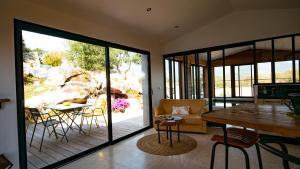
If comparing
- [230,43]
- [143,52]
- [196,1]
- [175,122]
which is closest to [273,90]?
[230,43]

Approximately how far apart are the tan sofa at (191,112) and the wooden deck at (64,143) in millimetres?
807

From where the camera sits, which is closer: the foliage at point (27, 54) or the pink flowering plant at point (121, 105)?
the foliage at point (27, 54)

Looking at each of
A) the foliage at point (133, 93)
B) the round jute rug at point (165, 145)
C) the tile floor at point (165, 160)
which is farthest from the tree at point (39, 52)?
the foliage at point (133, 93)

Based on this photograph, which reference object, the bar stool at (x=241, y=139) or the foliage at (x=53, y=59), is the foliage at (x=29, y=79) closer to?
the foliage at (x=53, y=59)

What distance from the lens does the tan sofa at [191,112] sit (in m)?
4.27

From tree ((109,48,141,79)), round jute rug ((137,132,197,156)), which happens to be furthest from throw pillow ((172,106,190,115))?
tree ((109,48,141,79))

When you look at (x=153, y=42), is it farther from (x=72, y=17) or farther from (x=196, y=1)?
(x=72, y=17)

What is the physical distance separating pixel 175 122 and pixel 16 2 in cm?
328

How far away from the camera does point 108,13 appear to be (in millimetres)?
3311

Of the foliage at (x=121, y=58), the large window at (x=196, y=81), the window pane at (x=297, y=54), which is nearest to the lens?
the window pane at (x=297, y=54)

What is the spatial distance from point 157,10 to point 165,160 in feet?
9.41

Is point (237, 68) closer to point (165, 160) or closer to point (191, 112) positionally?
point (191, 112)

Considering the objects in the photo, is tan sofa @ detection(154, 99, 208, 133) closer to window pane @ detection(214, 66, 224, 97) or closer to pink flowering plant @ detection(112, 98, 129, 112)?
window pane @ detection(214, 66, 224, 97)

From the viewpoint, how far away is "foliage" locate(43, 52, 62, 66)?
343 cm
